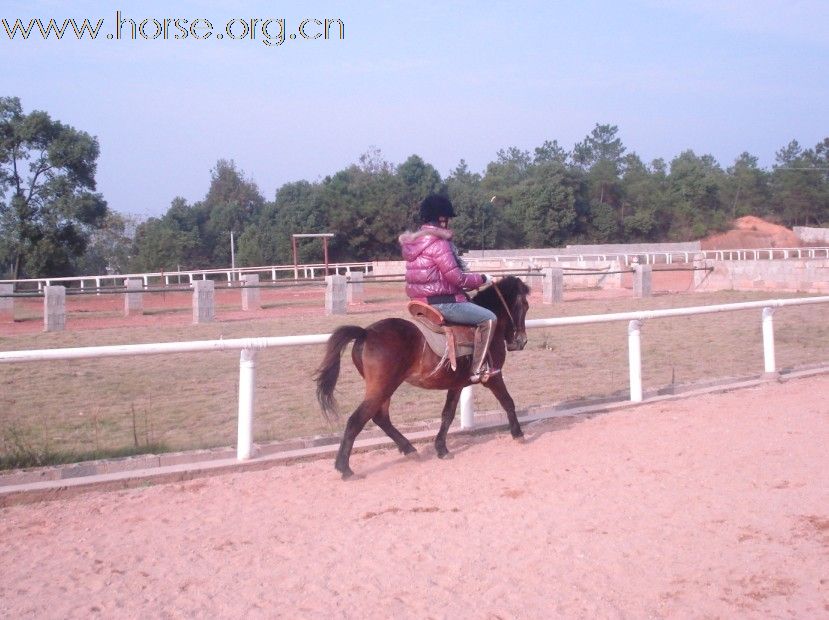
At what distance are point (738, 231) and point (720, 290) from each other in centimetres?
4802

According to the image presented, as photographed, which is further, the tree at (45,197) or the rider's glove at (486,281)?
the tree at (45,197)

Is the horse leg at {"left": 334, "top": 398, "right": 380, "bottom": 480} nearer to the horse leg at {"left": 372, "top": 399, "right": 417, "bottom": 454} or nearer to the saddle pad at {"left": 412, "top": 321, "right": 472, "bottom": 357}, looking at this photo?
the horse leg at {"left": 372, "top": 399, "right": 417, "bottom": 454}

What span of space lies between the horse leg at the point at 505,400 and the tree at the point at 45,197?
32.3 metres

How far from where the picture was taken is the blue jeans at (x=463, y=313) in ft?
22.0

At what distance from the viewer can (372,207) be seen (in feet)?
170

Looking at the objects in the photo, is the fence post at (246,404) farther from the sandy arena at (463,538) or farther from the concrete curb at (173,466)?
the sandy arena at (463,538)

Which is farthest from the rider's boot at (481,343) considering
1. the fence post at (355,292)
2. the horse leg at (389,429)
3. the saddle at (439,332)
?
the fence post at (355,292)

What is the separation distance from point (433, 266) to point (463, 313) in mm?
472

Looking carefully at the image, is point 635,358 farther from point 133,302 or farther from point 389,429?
point 133,302

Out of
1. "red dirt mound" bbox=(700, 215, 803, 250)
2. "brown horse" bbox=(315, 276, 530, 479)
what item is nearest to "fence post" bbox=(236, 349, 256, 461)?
"brown horse" bbox=(315, 276, 530, 479)

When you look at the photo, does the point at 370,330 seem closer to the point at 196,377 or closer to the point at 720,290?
the point at 196,377

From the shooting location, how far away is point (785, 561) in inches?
180

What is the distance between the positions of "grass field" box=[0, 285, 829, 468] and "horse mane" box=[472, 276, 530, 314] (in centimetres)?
177

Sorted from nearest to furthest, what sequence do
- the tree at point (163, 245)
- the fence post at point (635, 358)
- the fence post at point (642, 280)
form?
1. the fence post at point (635, 358)
2. the fence post at point (642, 280)
3. the tree at point (163, 245)
